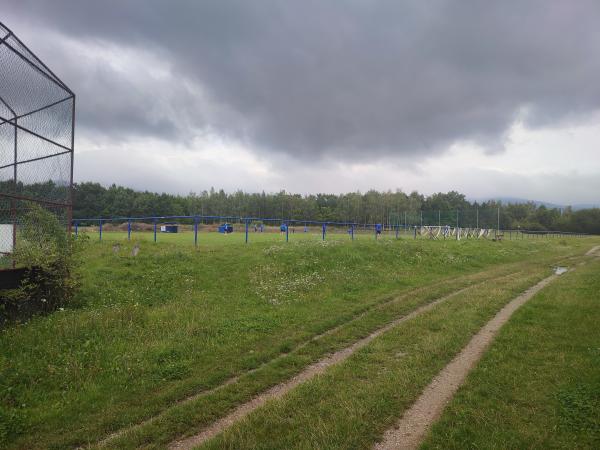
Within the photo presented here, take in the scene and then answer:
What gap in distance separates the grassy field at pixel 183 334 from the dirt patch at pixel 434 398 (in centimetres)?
21

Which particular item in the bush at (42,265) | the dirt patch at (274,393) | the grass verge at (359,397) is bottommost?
the dirt patch at (274,393)

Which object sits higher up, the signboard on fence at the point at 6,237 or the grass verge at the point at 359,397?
the signboard on fence at the point at 6,237

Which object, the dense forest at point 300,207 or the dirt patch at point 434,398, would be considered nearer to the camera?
the dirt patch at point 434,398

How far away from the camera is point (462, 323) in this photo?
7.81 meters

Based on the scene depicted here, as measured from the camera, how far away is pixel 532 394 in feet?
15.4

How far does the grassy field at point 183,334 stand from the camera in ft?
15.0

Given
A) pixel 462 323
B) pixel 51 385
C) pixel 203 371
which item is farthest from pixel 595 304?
pixel 51 385

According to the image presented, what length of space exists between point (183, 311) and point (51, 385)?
372 centimetres

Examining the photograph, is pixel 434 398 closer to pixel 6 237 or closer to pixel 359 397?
pixel 359 397

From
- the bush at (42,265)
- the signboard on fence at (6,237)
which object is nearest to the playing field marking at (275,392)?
the bush at (42,265)

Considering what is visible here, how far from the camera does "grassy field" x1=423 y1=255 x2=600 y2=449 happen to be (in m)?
3.83

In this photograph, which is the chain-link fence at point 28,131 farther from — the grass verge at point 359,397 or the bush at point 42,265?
the grass verge at point 359,397

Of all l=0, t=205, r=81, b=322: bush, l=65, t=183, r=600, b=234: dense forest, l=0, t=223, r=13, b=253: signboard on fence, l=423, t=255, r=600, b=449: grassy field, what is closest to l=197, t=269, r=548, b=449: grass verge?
l=423, t=255, r=600, b=449: grassy field

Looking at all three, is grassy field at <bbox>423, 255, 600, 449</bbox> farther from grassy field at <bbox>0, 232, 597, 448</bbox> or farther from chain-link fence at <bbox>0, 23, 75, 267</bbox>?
chain-link fence at <bbox>0, 23, 75, 267</bbox>
